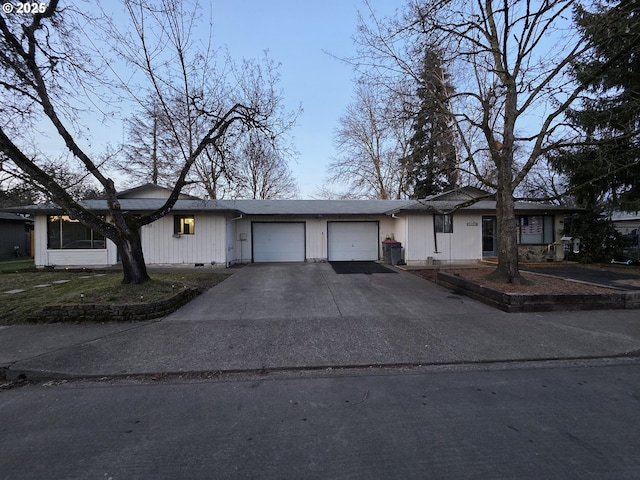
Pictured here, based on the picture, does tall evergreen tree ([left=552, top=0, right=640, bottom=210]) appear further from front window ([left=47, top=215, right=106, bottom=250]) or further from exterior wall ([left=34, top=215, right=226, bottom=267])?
front window ([left=47, top=215, right=106, bottom=250])

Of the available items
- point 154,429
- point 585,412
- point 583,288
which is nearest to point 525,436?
point 585,412

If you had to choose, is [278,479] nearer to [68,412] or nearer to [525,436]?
[525,436]

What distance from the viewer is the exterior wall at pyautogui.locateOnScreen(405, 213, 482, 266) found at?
14.5 m

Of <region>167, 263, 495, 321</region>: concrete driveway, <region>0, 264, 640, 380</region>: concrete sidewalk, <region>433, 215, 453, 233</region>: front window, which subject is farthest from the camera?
<region>433, 215, 453, 233</region>: front window

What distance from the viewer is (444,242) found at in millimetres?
14797

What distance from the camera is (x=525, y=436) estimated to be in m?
2.64

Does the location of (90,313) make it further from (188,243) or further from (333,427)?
(188,243)

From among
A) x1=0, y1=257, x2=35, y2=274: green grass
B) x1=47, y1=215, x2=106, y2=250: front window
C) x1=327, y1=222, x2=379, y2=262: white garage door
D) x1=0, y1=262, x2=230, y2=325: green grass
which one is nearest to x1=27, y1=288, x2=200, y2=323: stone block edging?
x1=0, y1=262, x2=230, y2=325: green grass

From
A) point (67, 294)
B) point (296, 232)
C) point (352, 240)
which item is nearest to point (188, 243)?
point (296, 232)

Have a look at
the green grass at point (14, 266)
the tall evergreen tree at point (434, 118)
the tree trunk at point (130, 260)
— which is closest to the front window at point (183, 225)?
the green grass at point (14, 266)

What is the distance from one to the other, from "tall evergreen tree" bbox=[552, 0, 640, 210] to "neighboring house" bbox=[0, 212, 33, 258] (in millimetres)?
30048

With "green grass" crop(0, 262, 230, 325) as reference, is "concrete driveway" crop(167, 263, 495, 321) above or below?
below

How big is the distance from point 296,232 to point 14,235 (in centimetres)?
2104

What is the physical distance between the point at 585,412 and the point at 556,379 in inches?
30.9
